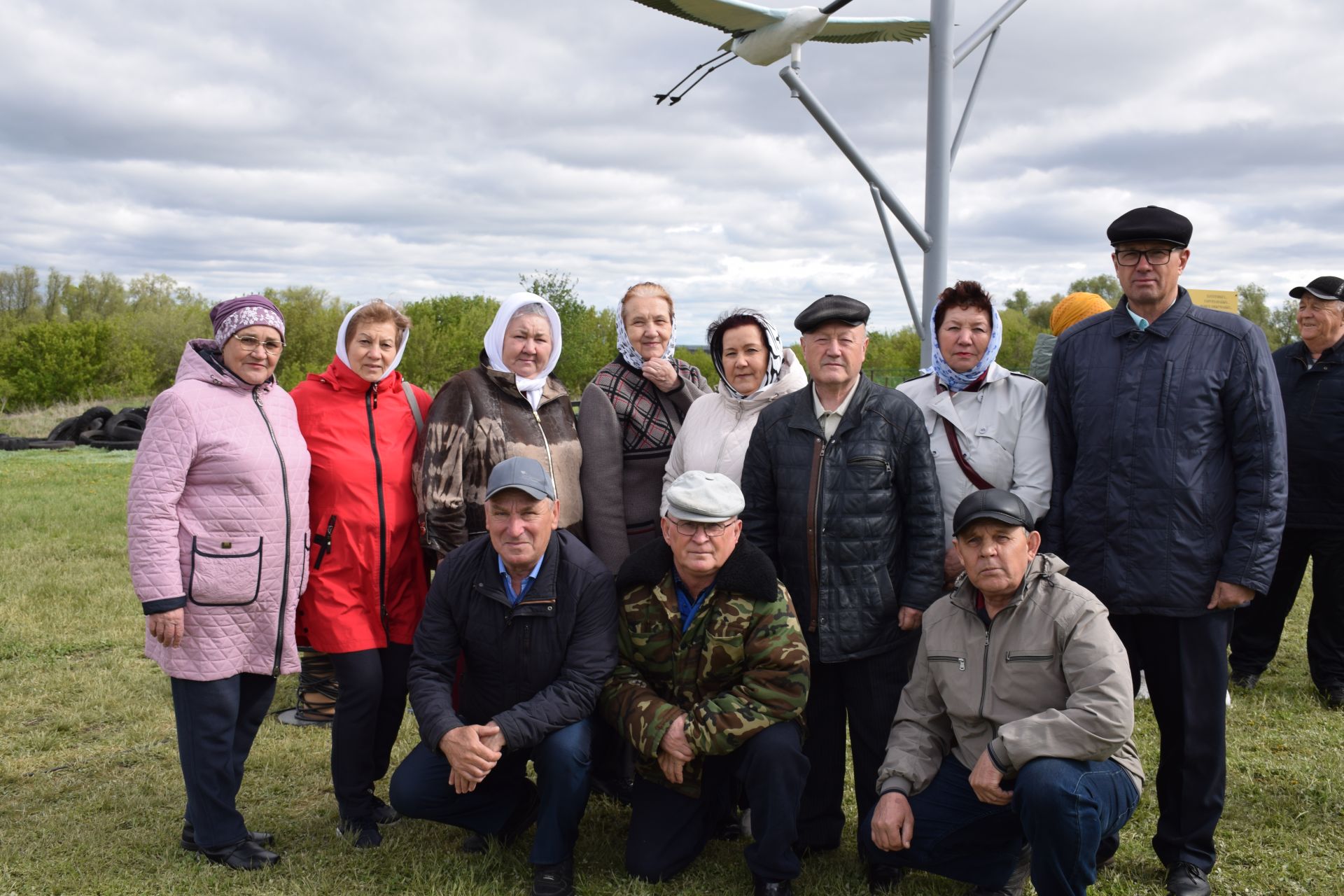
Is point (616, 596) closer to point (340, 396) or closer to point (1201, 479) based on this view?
point (340, 396)

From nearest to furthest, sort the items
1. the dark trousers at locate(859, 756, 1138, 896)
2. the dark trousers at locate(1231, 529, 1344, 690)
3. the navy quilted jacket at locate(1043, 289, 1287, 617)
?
the dark trousers at locate(859, 756, 1138, 896), the navy quilted jacket at locate(1043, 289, 1287, 617), the dark trousers at locate(1231, 529, 1344, 690)

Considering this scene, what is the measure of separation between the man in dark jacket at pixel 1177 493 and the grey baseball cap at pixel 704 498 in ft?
4.04

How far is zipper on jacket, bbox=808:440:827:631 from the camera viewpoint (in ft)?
11.4

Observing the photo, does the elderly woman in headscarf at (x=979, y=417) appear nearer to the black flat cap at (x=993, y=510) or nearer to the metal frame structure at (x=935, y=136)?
the black flat cap at (x=993, y=510)

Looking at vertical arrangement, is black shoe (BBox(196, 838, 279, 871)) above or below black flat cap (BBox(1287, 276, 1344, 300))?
below

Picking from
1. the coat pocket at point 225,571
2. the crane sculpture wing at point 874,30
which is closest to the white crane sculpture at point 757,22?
the crane sculpture wing at point 874,30

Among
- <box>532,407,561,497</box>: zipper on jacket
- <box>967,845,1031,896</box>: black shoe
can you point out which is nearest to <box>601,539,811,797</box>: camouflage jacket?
<box>532,407,561,497</box>: zipper on jacket

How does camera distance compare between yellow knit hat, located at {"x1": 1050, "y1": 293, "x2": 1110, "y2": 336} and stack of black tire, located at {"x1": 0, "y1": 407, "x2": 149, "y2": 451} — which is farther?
stack of black tire, located at {"x1": 0, "y1": 407, "x2": 149, "y2": 451}

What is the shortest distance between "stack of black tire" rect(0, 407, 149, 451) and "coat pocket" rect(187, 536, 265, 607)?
65.7 feet

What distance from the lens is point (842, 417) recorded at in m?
3.54

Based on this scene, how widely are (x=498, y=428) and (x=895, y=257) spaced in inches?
207

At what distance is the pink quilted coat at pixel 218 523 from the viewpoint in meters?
3.41

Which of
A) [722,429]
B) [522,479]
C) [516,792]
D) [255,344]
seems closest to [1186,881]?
[722,429]

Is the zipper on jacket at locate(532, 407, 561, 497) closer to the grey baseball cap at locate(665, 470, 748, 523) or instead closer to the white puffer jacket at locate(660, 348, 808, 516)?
the white puffer jacket at locate(660, 348, 808, 516)
